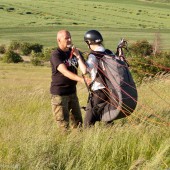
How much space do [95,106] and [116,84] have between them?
0.55 metres

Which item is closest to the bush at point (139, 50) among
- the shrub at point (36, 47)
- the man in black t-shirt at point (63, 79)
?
the man in black t-shirt at point (63, 79)

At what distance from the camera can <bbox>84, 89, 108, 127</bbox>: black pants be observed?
5.82 metres

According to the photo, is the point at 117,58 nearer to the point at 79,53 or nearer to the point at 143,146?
the point at 79,53

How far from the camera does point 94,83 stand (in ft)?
18.8

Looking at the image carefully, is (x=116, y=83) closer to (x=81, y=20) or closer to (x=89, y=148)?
(x=89, y=148)

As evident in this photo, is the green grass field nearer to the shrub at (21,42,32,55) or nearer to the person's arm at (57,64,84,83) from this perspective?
the shrub at (21,42,32,55)

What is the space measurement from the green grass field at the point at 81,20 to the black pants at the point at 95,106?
75218 mm

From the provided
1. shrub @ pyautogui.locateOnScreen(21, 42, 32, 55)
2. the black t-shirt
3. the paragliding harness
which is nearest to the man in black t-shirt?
the black t-shirt

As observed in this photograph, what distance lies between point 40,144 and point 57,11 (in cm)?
11524

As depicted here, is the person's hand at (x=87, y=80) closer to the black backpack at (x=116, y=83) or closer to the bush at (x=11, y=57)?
the black backpack at (x=116, y=83)

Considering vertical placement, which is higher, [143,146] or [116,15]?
[143,146]

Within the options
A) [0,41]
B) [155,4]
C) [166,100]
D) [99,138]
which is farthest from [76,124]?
[155,4]

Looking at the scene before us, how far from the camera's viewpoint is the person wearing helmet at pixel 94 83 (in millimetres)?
5609

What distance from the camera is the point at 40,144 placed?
15.0ft
